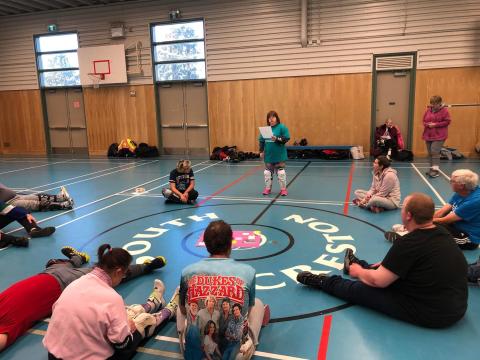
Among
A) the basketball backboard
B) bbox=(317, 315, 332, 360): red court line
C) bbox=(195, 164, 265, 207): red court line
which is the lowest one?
bbox=(317, 315, 332, 360): red court line

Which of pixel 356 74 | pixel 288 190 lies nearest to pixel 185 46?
pixel 356 74

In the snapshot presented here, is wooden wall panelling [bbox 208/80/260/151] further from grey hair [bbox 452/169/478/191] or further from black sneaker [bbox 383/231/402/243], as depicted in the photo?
grey hair [bbox 452/169/478/191]

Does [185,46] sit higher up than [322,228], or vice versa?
[185,46]

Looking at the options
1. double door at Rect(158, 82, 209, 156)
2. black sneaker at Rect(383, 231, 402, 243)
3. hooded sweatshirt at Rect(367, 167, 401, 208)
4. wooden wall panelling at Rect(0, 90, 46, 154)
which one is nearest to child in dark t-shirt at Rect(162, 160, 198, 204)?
hooded sweatshirt at Rect(367, 167, 401, 208)

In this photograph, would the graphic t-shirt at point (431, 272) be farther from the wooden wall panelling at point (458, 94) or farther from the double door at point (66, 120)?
the double door at point (66, 120)

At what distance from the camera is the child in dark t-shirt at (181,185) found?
741 cm

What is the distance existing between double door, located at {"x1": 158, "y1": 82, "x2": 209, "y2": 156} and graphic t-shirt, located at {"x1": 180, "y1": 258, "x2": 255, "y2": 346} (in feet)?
44.8

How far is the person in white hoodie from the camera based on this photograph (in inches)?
251

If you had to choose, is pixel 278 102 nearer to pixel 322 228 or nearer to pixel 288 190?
pixel 288 190

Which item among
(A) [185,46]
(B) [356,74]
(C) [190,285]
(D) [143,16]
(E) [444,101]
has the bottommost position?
(C) [190,285]

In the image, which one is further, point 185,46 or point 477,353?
point 185,46

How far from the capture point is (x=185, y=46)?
15.4m

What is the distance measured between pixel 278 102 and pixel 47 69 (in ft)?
34.7

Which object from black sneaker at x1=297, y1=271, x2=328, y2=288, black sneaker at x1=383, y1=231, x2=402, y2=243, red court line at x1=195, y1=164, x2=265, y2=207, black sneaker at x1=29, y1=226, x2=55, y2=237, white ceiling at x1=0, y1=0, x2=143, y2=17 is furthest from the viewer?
white ceiling at x1=0, y1=0, x2=143, y2=17
